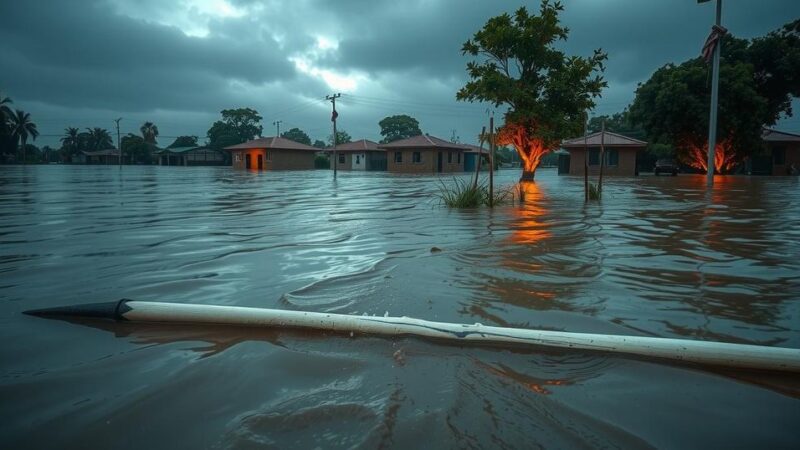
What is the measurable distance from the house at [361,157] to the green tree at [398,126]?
23915 mm

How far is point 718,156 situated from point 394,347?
3252cm

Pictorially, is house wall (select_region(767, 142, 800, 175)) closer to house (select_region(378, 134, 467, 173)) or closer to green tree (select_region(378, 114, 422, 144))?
house (select_region(378, 134, 467, 173))

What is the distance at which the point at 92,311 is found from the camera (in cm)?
327

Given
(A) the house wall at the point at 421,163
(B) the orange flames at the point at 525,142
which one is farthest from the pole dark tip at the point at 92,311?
(A) the house wall at the point at 421,163

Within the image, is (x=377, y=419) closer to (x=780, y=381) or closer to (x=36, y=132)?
(x=780, y=381)

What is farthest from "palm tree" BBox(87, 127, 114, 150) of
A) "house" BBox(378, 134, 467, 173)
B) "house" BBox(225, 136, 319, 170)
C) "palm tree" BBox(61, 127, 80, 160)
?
"house" BBox(378, 134, 467, 173)

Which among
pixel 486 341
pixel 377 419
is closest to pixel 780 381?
pixel 486 341

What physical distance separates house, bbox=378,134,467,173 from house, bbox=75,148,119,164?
53.9 meters

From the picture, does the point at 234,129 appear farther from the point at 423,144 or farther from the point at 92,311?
the point at 92,311

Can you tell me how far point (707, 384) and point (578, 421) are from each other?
2.73 feet

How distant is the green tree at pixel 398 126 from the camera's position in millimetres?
79000

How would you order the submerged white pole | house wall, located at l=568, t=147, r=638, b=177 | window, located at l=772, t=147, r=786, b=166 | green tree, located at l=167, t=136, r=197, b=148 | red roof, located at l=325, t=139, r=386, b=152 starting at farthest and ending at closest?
green tree, located at l=167, t=136, r=197, b=148
red roof, located at l=325, t=139, r=386, b=152
window, located at l=772, t=147, r=786, b=166
house wall, located at l=568, t=147, r=638, b=177
the submerged white pole

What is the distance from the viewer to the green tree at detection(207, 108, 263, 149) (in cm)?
6931

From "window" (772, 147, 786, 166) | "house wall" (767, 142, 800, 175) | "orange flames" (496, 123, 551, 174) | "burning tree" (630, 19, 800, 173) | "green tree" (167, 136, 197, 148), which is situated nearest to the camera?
"orange flames" (496, 123, 551, 174)
